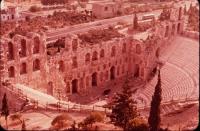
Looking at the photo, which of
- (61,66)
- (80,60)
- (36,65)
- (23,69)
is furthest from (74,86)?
(23,69)

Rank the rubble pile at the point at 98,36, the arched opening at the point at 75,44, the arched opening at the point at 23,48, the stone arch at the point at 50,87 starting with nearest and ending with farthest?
the arched opening at the point at 23,48, the stone arch at the point at 50,87, the arched opening at the point at 75,44, the rubble pile at the point at 98,36

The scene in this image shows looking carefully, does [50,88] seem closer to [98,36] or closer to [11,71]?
[11,71]

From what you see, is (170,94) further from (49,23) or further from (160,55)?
(49,23)

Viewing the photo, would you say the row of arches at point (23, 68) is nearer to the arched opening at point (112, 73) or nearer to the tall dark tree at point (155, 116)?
the arched opening at point (112, 73)

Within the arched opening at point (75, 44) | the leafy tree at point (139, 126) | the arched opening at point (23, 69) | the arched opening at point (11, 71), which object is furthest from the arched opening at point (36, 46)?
the leafy tree at point (139, 126)

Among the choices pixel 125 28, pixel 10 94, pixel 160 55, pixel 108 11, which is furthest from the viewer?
pixel 108 11

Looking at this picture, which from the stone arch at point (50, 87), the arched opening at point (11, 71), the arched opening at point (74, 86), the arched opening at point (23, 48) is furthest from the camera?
the arched opening at point (74, 86)

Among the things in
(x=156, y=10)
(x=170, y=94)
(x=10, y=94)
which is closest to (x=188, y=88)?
(x=170, y=94)
